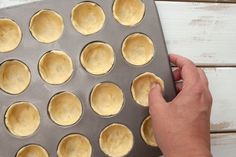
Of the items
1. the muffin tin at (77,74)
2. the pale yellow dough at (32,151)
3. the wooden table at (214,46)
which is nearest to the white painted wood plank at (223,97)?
the wooden table at (214,46)

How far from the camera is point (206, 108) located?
0.77 meters

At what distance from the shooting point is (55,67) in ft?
2.80

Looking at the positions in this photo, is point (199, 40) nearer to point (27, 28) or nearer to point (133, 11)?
point (133, 11)

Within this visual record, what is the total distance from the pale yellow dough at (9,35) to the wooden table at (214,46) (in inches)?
13.6

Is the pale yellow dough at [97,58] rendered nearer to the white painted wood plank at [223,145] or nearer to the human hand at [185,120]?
the human hand at [185,120]

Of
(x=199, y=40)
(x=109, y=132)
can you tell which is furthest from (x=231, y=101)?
(x=109, y=132)

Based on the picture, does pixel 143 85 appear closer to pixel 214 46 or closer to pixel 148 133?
pixel 148 133

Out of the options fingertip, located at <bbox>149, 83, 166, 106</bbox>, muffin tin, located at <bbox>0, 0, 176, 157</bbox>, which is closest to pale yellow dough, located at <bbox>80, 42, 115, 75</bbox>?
muffin tin, located at <bbox>0, 0, 176, 157</bbox>

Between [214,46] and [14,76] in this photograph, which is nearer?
[14,76]

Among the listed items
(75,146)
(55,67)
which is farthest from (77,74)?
(75,146)

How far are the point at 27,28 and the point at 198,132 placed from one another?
41cm

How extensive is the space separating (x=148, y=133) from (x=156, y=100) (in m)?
0.11

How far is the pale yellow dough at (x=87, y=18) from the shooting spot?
855mm

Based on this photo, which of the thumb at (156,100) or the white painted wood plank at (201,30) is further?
the white painted wood plank at (201,30)
